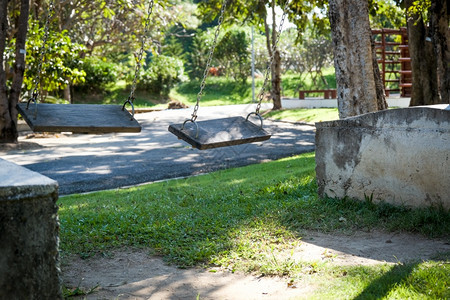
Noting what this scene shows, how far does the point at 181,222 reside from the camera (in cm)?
616

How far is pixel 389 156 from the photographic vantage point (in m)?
6.17

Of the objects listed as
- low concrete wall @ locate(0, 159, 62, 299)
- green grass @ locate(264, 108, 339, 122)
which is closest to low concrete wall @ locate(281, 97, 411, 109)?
green grass @ locate(264, 108, 339, 122)

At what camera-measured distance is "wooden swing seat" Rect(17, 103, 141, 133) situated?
523 centimetres

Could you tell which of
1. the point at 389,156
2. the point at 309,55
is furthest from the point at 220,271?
the point at 309,55

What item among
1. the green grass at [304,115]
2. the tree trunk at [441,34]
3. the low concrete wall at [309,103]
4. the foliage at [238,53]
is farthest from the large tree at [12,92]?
the foliage at [238,53]

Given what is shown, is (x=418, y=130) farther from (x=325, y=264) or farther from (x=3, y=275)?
(x=3, y=275)

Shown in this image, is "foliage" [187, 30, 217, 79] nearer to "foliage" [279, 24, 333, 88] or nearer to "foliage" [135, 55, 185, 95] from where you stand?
"foliage" [135, 55, 185, 95]

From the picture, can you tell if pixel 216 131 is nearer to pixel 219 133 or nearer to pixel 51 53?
pixel 219 133

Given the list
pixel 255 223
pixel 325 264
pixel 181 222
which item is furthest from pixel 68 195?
pixel 325 264

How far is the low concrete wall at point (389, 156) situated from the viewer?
574 centimetres

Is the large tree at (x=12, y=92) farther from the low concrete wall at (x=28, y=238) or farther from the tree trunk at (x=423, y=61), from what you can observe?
the low concrete wall at (x=28, y=238)

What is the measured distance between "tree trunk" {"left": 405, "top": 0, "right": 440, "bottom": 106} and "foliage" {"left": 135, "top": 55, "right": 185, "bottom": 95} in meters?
20.5

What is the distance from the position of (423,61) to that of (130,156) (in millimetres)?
8274

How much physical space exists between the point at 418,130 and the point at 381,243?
1284 mm
